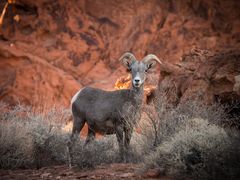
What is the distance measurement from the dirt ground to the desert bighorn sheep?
1.00 m

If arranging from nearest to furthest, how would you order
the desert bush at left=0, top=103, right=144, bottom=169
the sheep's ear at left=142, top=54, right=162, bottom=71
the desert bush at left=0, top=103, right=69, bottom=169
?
1. the desert bush at left=0, top=103, right=144, bottom=169
2. the desert bush at left=0, top=103, right=69, bottom=169
3. the sheep's ear at left=142, top=54, right=162, bottom=71

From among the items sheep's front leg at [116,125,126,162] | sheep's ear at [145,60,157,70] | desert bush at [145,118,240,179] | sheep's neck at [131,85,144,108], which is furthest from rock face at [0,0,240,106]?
desert bush at [145,118,240,179]

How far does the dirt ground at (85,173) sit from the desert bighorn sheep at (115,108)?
100 cm

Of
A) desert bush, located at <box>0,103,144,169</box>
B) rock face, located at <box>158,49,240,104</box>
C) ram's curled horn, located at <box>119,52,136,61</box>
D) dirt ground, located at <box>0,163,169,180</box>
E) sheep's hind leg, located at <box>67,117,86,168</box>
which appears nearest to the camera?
dirt ground, located at <box>0,163,169,180</box>

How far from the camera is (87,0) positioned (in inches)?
730

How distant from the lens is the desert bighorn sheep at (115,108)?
8.52 metres

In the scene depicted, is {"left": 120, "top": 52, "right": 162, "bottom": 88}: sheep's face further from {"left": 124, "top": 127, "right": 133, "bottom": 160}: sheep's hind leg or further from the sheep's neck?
{"left": 124, "top": 127, "right": 133, "bottom": 160}: sheep's hind leg

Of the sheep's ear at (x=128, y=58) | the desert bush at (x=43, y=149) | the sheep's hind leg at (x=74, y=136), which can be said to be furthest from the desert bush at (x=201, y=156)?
the sheep's ear at (x=128, y=58)

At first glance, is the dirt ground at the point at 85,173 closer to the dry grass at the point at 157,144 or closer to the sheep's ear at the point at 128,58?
the dry grass at the point at 157,144

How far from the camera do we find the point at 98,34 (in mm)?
18344

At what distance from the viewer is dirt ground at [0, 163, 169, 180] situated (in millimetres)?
6525

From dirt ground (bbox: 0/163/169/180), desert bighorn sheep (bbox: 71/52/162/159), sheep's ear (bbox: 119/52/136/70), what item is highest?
sheep's ear (bbox: 119/52/136/70)

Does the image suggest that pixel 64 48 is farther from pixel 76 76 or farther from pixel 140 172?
pixel 140 172

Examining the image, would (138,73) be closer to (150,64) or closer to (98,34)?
(150,64)
